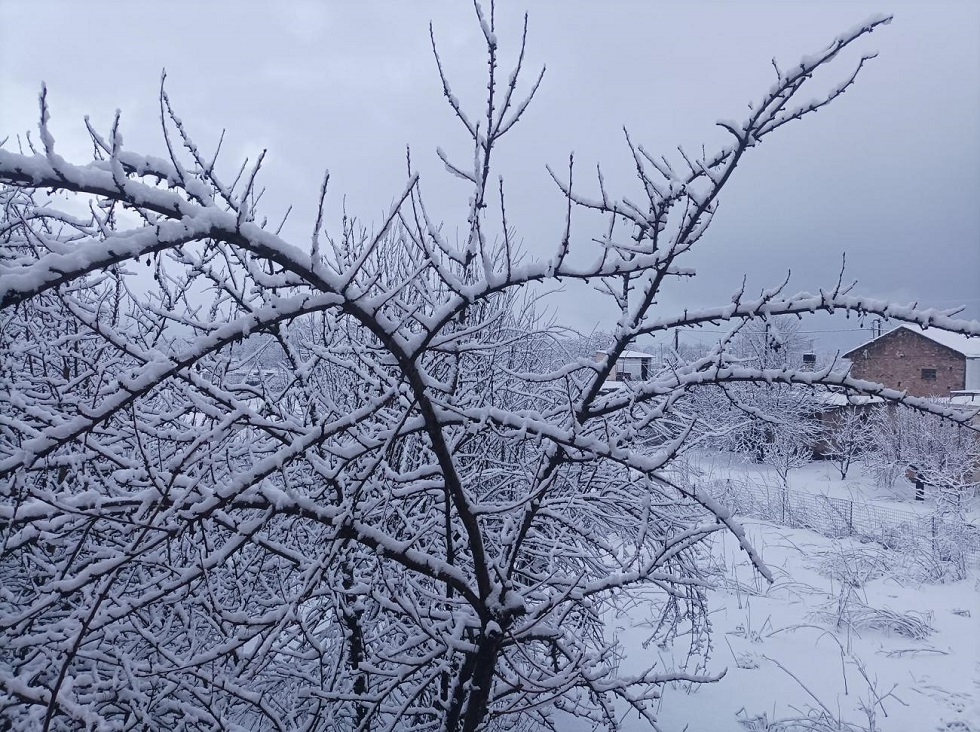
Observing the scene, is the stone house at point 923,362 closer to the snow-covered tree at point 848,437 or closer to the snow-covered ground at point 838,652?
the snow-covered tree at point 848,437

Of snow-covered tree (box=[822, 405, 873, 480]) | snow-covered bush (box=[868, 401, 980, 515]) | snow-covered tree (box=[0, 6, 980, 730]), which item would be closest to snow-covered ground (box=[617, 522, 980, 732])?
snow-covered bush (box=[868, 401, 980, 515])

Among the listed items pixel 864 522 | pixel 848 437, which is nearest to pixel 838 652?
pixel 864 522

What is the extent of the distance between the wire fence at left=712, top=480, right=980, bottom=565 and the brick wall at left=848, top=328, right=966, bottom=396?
10.7m

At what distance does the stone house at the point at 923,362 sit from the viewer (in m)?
24.8

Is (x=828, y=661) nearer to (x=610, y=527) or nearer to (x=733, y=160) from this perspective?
(x=610, y=527)

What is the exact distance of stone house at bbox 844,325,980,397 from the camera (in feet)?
81.5

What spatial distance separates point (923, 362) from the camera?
26.8 metres

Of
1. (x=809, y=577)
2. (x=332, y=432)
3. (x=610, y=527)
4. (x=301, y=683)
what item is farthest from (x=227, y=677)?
(x=809, y=577)

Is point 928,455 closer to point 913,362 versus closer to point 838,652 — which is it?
point 913,362

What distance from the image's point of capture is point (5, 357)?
3928mm

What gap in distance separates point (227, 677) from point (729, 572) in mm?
11347

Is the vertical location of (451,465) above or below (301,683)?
above

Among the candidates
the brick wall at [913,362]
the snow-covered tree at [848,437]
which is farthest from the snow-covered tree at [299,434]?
the brick wall at [913,362]

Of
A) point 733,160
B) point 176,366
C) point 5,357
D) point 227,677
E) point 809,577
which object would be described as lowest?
point 227,677
